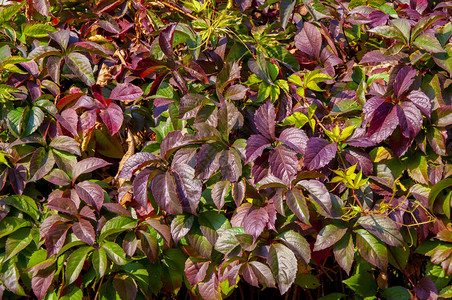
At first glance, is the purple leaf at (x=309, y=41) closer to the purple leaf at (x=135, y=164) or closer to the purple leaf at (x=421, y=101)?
the purple leaf at (x=421, y=101)

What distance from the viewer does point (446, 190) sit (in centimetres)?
139

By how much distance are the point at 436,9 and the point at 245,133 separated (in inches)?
37.7

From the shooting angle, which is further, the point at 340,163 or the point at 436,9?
the point at 436,9

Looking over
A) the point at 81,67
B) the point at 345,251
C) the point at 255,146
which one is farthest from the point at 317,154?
the point at 81,67

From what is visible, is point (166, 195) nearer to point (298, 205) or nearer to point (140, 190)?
point (140, 190)

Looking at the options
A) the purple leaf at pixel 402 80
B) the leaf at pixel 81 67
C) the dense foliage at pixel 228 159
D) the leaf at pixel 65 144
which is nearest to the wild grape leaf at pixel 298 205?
the dense foliage at pixel 228 159

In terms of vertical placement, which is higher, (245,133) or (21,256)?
(245,133)

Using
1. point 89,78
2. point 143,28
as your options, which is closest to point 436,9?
point 143,28

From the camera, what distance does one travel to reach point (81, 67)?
1.55m

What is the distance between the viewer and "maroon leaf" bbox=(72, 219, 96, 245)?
127 cm

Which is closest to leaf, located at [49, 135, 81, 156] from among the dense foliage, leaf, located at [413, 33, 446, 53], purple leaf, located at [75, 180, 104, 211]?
the dense foliage

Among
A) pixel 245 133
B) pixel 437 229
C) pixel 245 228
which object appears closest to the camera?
pixel 245 228

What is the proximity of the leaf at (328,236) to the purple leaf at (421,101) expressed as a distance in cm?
42

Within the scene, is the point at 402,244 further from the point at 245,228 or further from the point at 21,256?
the point at 21,256
